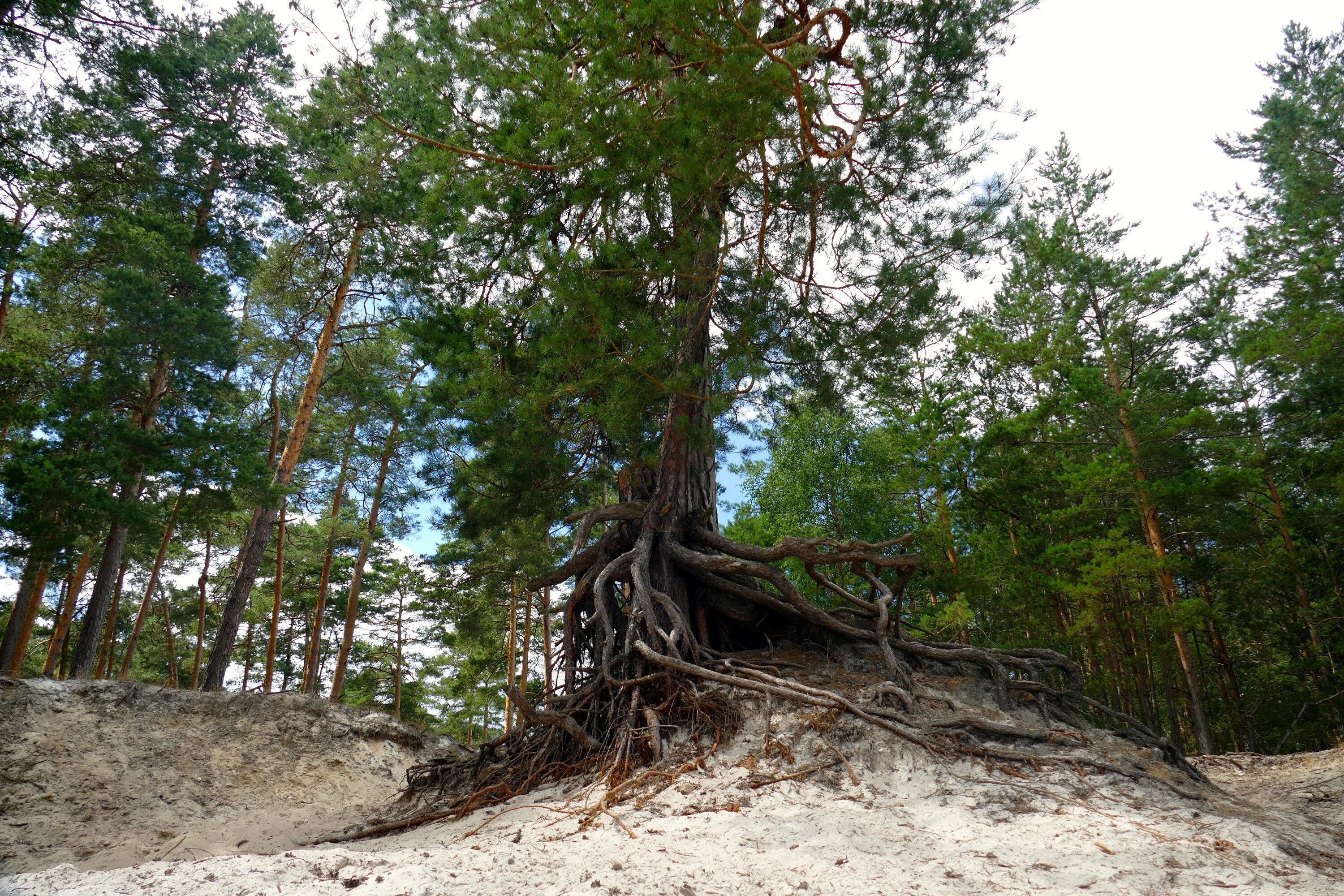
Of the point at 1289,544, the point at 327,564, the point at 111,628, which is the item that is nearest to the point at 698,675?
the point at 1289,544

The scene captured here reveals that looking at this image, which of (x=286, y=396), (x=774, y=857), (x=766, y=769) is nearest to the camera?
(x=774, y=857)

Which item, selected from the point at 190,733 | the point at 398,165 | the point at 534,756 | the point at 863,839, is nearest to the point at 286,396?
the point at 190,733

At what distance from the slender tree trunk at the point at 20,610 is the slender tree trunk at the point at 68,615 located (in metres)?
2.75

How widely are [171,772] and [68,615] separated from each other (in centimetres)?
1061

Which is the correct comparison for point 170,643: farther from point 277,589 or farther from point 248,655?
point 277,589

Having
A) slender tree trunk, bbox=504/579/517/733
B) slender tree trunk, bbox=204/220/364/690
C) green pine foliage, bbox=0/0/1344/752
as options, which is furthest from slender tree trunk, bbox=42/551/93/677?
slender tree trunk, bbox=504/579/517/733

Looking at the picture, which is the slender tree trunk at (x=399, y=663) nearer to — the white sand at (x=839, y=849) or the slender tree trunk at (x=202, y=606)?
the slender tree trunk at (x=202, y=606)

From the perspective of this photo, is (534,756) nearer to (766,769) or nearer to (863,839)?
(766,769)

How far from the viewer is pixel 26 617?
10352 millimetres

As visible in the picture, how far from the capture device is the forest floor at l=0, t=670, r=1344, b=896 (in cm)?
254

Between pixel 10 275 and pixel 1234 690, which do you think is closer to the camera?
pixel 10 275

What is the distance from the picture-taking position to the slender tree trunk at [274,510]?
9375mm

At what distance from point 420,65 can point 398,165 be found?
855mm

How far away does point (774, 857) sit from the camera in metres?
2.79
